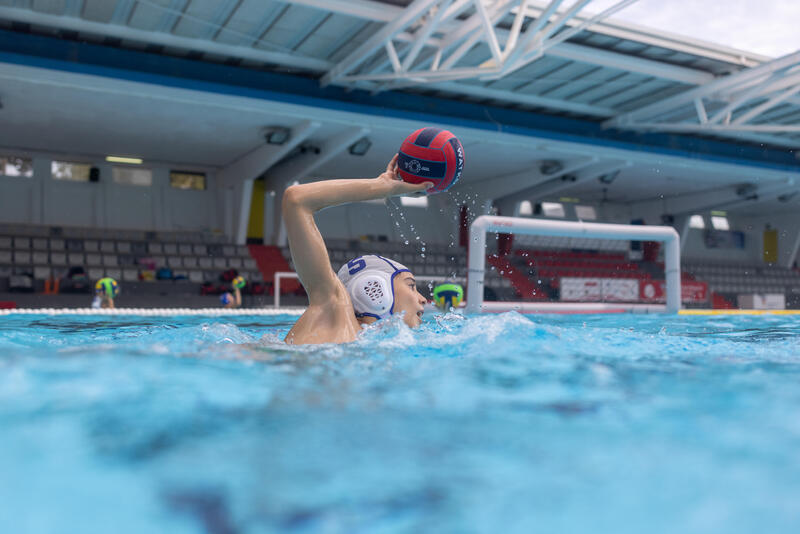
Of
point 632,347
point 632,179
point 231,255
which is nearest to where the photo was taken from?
point 632,347

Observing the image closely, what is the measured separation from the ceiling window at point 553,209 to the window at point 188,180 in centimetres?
1094

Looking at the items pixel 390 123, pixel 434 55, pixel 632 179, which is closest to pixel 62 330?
pixel 434 55

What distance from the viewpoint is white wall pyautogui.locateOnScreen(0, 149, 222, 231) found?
15.8 meters

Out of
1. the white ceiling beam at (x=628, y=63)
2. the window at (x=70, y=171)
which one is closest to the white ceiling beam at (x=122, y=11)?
the white ceiling beam at (x=628, y=63)

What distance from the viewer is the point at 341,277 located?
9.57ft

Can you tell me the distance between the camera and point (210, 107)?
11.9 meters

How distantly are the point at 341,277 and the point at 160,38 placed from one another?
8234mm

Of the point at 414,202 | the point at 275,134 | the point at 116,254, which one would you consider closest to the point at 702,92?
the point at 275,134

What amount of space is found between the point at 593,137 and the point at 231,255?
29.0 feet

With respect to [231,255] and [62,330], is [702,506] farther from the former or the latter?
[231,255]

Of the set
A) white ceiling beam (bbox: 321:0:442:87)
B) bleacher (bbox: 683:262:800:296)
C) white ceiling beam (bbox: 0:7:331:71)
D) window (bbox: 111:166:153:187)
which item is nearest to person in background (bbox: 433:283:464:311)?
white ceiling beam (bbox: 321:0:442:87)

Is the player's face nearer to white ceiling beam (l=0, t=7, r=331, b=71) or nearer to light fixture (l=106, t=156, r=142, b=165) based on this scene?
white ceiling beam (l=0, t=7, r=331, b=71)

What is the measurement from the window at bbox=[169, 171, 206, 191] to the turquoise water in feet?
54.5

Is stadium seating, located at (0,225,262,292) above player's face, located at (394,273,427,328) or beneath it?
above
